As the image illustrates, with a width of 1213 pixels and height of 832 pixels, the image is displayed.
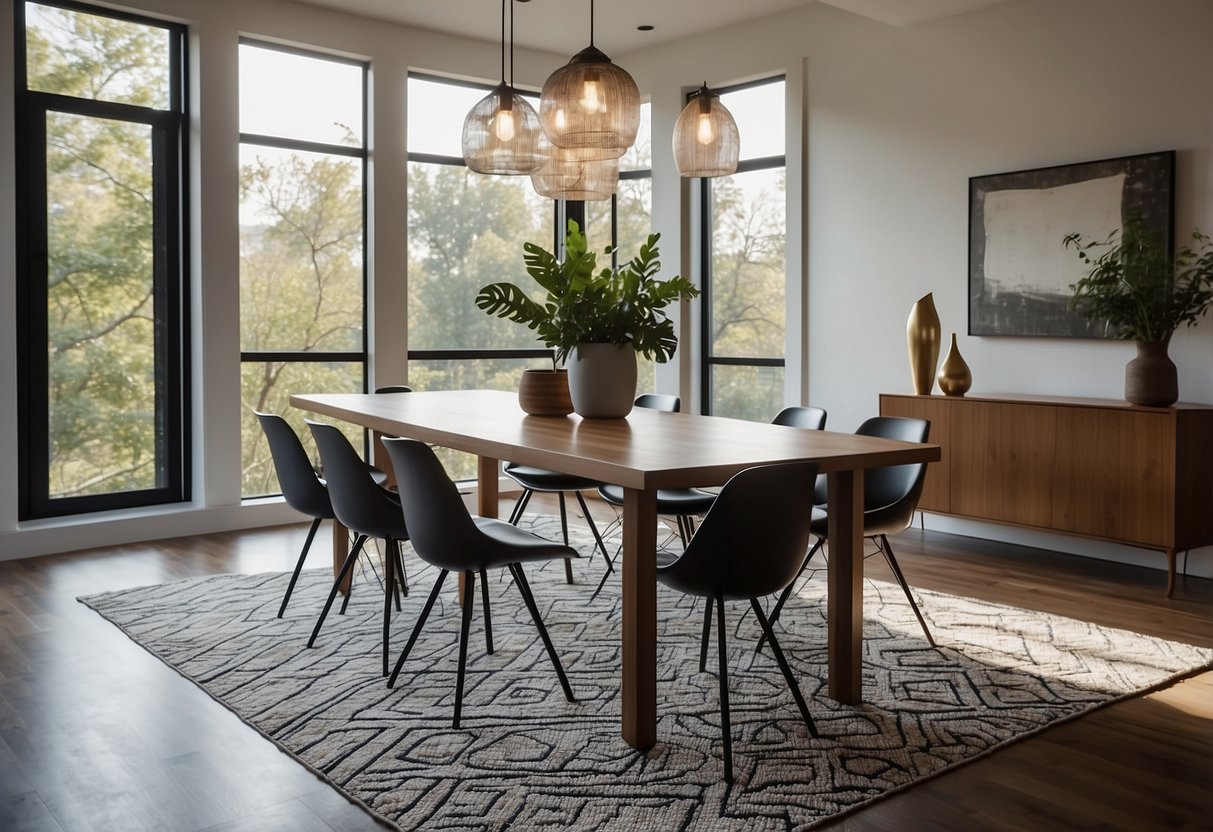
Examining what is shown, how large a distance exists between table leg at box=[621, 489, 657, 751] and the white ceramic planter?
1.05 metres

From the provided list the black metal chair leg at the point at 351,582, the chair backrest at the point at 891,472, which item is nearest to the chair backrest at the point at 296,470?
the black metal chair leg at the point at 351,582

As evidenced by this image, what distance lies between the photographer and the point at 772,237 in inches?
264

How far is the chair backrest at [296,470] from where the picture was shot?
378cm

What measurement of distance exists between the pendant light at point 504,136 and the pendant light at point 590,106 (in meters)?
0.55

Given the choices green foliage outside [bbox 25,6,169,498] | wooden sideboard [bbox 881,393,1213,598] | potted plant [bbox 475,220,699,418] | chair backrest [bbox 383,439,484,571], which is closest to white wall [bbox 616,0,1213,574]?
wooden sideboard [bbox 881,393,1213,598]

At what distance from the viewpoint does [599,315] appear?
3.71m

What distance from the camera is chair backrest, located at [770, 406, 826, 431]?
161 inches

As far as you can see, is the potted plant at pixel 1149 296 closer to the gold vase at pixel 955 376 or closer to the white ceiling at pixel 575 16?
the gold vase at pixel 955 376

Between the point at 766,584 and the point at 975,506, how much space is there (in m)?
2.82

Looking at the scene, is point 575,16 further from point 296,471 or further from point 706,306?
point 296,471

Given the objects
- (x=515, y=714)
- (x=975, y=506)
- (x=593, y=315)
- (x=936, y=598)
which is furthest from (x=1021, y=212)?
(x=515, y=714)

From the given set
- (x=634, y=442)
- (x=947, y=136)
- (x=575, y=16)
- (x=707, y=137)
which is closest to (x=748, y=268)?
(x=947, y=136)

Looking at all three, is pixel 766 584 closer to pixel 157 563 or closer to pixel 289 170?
pixel 157 563

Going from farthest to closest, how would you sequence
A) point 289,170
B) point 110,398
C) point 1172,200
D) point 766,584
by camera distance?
1. point 289,170
2. point 110,398
3. point 1172,200
4. point 766,584
